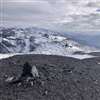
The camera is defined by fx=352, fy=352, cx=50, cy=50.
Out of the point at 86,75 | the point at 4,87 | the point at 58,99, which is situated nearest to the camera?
the point at 58,99

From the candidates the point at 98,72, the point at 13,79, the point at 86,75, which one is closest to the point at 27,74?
the point at 13,79

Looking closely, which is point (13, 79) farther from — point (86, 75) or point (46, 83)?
point (86, 75)

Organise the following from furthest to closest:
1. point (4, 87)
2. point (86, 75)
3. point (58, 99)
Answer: point (86, 75)
point (4, 87)
point (58, 99)

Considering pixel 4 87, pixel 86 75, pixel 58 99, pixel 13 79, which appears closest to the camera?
pixel 58 99

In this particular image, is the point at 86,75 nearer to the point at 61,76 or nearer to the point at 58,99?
the point at 61,76

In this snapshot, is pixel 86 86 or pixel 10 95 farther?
pixel 86 86

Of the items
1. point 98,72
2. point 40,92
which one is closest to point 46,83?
point 40,92

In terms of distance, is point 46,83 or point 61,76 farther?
point 61,76

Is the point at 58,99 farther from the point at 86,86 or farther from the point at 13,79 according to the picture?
the point at 13,79

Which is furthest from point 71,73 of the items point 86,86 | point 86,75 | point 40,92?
point 40,92
